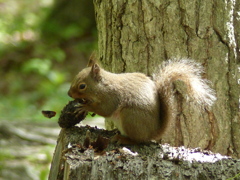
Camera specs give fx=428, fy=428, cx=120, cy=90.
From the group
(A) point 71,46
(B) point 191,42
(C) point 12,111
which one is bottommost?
(B) point 191,42

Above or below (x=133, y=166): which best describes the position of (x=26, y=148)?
above

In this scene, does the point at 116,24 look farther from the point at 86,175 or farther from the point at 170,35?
the point at 86,175

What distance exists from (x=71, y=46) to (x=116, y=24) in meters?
4.60

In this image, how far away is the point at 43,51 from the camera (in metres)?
7.01

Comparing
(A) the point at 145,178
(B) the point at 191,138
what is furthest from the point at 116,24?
(A) the point at 145,178

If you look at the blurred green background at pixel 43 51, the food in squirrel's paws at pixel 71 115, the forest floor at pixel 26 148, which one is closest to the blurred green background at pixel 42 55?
the blurred green background at pixel 43 51

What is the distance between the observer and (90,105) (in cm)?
250

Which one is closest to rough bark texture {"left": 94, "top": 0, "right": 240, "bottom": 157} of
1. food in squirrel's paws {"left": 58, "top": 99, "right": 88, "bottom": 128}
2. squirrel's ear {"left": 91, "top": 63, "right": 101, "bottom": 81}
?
squirrel's ear {"left": 91, "top": 63, "right": 101, "bottom": 81}

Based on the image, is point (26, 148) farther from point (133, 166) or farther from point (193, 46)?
point (133, 166)

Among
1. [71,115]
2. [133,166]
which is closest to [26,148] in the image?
[71,115]

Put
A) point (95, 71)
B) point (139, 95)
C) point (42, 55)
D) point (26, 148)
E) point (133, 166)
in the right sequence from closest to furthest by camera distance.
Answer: point (133, 166) < point (139, 95) < point (95, 71) < point (26, 148) < point (42, 55)

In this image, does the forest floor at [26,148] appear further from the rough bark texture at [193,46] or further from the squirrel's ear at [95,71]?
the rough bark texture at [193,46]

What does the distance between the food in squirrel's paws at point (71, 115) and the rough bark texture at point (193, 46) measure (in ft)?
1.62

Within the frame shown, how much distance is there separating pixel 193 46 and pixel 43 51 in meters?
4.78
